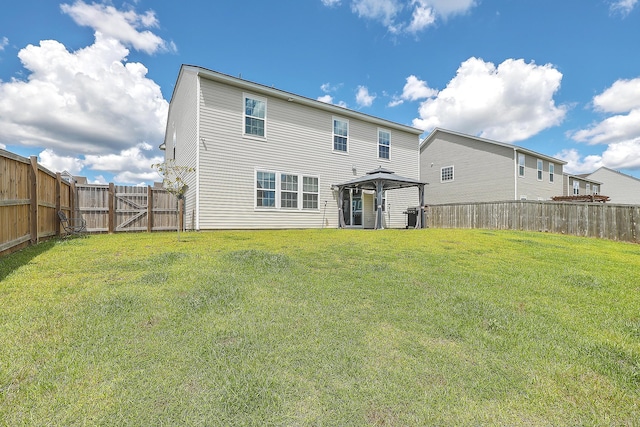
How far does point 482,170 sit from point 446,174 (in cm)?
283

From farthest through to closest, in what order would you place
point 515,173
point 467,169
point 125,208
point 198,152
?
point 467,169
point 515,173
point 198,152
point 125,208

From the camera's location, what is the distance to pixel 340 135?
14836mm

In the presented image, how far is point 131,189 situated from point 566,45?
1966 cm

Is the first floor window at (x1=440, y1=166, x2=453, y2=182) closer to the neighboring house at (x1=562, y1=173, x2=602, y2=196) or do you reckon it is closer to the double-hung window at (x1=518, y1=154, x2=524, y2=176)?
the double-hung window at (x1=518, y1=154, x2=524, y2=176)

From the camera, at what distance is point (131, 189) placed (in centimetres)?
1075

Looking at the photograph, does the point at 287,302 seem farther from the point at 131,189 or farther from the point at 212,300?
the point at 131,189

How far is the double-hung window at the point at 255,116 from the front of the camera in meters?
12.2

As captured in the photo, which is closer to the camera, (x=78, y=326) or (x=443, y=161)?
(x=78, y=326)

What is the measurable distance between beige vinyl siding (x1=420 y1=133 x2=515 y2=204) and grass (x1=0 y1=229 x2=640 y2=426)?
57.9 ft

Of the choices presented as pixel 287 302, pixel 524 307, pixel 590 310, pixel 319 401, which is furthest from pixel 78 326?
pixel 590 310

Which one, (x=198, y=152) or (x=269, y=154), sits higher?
(x=269, y=154)

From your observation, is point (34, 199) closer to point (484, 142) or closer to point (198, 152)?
point (198, 152)

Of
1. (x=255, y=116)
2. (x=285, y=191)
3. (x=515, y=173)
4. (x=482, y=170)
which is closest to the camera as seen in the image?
(x=255, y=116)

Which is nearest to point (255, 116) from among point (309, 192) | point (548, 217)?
point (309, 192)
